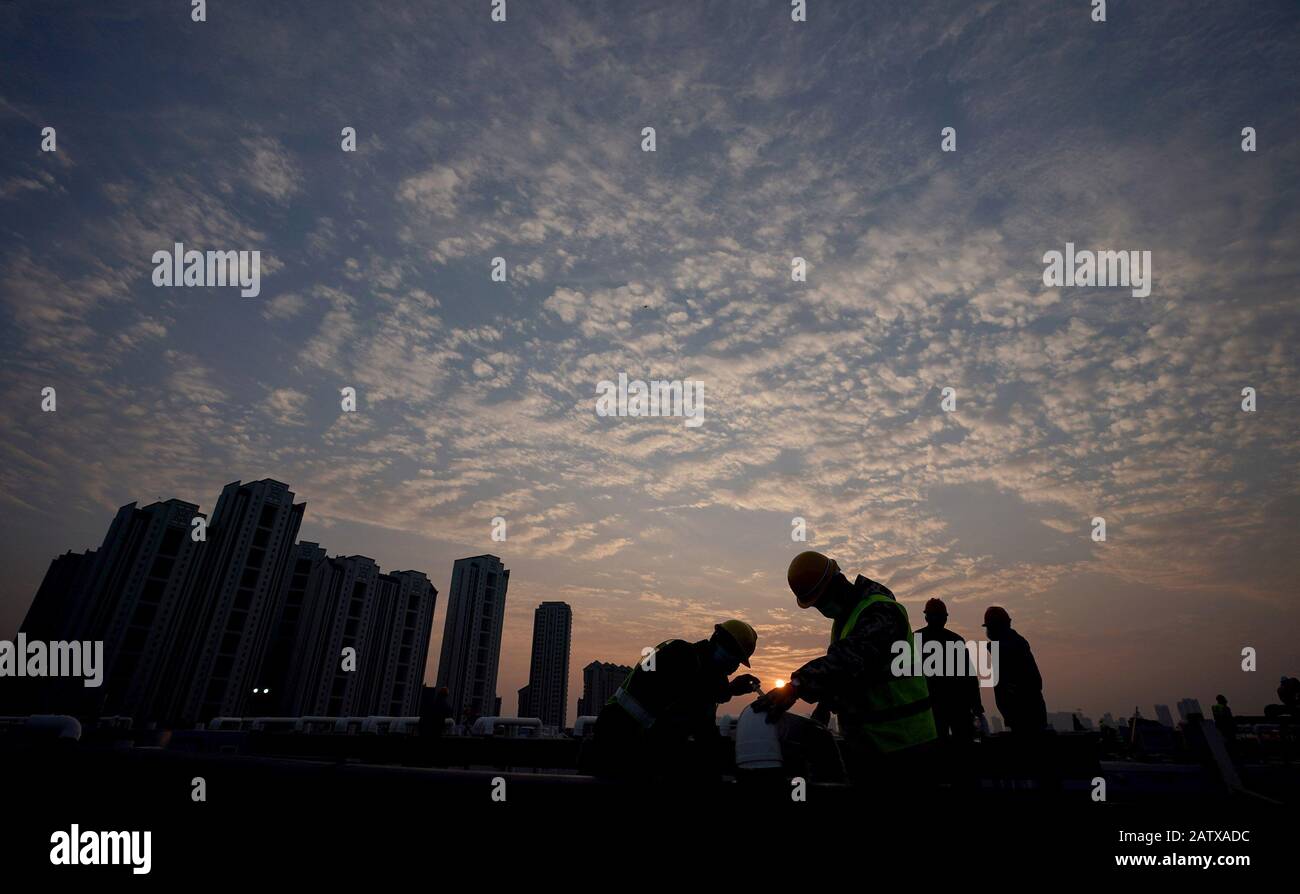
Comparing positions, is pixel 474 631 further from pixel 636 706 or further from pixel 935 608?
pixel 636 706

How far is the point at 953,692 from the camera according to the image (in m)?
8.31

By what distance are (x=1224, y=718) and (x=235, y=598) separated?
7165 cm

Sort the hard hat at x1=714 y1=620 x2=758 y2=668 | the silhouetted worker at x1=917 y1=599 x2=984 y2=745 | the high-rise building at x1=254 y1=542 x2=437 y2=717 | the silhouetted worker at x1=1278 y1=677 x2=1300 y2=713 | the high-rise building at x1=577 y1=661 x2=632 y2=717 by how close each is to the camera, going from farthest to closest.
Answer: the high-rise building at x1=577 y1=661 x2=632 y2=717 < the high-rise building at x1=254 y1=542 x2=437 y2=717 < the silhouetted worker at x1=1278 y1=677 x2=1300 y2=713 < the silhouetted worker at x1=917 y1=599 x2=984 y2=745 < the hard hat at x1=714 y1=620 x2=758 y2=668

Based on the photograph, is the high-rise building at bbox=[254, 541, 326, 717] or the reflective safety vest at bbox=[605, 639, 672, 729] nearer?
the reflective safety vest at bbox=[605, 639, 672, 729]

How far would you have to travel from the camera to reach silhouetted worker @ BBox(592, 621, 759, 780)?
12.5ft

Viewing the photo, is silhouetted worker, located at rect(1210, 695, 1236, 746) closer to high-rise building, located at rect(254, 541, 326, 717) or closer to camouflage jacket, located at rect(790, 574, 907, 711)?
camouflage jacket, located at rect(790, 574, 907, 711)

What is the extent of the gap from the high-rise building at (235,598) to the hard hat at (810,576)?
222ft

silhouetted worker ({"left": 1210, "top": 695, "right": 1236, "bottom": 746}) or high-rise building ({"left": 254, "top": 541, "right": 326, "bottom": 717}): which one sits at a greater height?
silhouetted worker ({"left": 1210, "top": 695, "right": 1236, "bottom": 746})

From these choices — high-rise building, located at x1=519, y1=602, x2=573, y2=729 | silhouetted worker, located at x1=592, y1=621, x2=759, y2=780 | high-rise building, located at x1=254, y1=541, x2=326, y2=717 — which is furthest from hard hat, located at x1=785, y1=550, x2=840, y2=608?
high-rise building, located at x1=519, y1=602, x2=573, y2=729

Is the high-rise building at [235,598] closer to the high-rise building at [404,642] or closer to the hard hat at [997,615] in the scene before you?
the high-rise building at [404,642]

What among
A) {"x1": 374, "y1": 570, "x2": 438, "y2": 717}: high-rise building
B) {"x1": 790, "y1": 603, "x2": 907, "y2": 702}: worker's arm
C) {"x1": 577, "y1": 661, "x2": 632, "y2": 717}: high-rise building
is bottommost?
{"x1": 577, "y1": 661, "x2": 632, "y2": 717}: high-rise building

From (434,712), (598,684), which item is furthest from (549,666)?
(434,712)

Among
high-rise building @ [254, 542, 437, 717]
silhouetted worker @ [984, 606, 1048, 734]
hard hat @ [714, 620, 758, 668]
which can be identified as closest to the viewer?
hard hat @ [714, 620, 758, 668]

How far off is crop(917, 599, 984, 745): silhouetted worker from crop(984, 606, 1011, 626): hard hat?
66 centimetres
